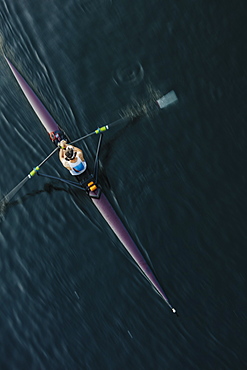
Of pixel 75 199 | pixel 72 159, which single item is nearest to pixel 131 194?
pixel 75 199

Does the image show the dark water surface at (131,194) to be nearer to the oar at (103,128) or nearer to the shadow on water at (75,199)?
the shadow on water at (75,199)

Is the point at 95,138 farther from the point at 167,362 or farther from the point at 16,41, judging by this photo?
the point at 167,362

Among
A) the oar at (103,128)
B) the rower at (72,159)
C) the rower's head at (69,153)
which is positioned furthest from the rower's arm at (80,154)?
the oar at (103,128)

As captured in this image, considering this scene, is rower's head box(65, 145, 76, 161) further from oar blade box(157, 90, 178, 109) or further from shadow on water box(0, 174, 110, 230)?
oar blade box(157, 90, 178, 109)

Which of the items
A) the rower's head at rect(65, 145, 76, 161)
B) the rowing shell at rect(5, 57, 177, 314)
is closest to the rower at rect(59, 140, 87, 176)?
the rower's head at rect(65, 145, 76, 161)

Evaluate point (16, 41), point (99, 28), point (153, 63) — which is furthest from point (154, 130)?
point (16, 41)

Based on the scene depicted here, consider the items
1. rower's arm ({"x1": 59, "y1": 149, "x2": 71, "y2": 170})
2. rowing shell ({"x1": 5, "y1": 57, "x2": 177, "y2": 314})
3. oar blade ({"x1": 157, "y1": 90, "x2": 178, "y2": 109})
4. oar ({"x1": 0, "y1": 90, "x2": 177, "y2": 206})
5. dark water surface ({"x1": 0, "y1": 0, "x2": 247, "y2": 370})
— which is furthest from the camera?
oar blade ({"x1": 157, "y1": 90, "x2": 178, "y2": 109})
